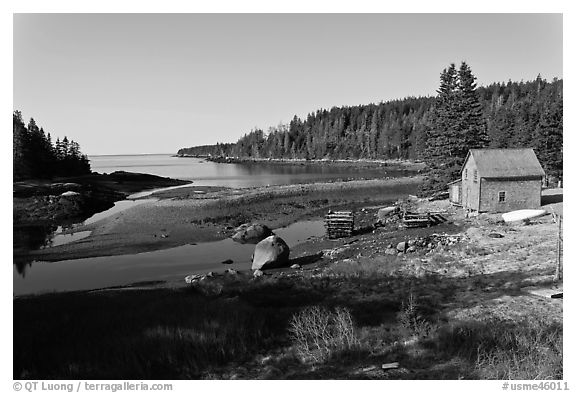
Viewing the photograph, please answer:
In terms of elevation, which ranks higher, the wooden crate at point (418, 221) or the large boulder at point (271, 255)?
the wooden crate at point (418, 221)

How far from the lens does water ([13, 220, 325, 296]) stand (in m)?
20.0

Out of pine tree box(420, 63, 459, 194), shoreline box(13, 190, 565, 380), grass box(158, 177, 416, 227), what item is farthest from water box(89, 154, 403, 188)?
shoreline box(13, 190, 565, 380)

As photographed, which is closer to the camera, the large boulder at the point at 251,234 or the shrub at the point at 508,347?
the shrub at the point at 508,347

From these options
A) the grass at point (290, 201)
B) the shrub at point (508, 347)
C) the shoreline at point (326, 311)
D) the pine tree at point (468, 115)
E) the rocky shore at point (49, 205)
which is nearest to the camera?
the shrub at point (508, 347)

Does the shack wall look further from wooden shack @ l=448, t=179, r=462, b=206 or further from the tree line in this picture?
the tree line

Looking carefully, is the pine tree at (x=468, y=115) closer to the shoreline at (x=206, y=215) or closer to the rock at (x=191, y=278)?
the shoreline at (x=206, y=215)

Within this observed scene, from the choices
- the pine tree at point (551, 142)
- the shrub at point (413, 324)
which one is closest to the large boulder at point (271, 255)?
the shrub at point (413, 324)

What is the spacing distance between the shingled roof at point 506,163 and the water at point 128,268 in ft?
52.7

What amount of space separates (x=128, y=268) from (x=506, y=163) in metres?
28.1

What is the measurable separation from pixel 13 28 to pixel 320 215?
31.8m

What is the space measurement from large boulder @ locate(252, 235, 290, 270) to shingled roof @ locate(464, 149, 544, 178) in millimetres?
16898

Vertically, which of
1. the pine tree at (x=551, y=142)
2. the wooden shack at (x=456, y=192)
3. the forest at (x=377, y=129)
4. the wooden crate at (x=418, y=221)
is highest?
the forest at (x=377, y=129)

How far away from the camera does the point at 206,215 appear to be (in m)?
38.5

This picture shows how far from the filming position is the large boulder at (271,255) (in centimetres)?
2177
